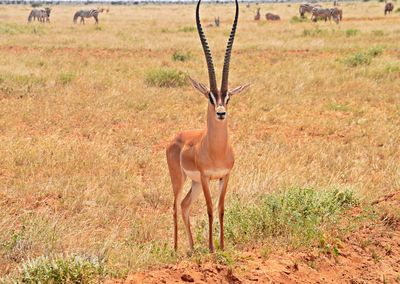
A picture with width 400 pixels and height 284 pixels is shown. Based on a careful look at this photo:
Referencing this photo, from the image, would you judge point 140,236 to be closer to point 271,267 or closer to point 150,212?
point 150,212

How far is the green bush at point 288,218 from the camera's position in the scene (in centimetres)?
534

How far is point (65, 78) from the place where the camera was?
15.3 meters

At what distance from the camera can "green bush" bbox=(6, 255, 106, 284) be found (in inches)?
165

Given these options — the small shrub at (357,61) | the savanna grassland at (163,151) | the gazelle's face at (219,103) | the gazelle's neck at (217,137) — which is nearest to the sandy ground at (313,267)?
the savanna grassland at (163,151)

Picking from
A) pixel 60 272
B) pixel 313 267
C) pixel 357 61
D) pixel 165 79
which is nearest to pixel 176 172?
pixel 313 267

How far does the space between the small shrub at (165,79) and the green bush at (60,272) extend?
11254 mm

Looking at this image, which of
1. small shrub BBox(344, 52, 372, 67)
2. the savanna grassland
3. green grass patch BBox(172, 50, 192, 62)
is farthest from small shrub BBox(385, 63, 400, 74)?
green grass patch BBox(172, 50, 192, 62)

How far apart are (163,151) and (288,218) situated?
4.41 m

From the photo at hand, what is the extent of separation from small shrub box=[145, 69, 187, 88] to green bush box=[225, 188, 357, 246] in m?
9.52

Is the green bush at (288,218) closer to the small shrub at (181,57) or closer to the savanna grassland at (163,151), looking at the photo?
the savanna grassland at (163,151)

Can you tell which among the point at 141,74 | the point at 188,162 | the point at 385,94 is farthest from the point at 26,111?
the point at 385,94

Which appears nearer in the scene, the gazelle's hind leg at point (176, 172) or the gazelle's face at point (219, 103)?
the gazelle's face at point (219, 103)

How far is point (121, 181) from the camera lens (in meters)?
7.91

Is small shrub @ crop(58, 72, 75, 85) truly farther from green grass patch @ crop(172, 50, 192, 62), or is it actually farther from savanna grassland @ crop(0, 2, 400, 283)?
green grass patch @ crop(172, 50, 192, 62)
